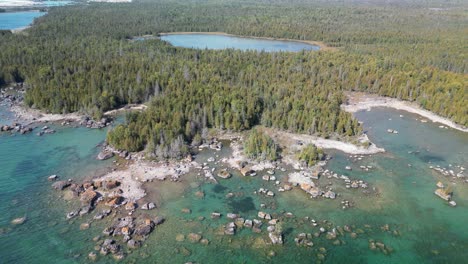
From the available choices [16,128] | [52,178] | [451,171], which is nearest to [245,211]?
[52,178]

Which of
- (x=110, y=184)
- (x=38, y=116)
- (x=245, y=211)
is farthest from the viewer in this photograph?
(x=38, y=116)

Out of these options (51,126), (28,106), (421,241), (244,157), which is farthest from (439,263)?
(28,106)

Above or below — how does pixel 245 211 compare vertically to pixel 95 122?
below

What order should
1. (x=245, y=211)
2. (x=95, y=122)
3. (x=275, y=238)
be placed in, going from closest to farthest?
(x=275, y=238)
(x=245, y=211)
(x=95, y=122)

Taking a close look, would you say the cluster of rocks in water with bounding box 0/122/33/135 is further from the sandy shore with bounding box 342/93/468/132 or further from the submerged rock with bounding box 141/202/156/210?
the sandy shore with bounding box 342/93/468/132

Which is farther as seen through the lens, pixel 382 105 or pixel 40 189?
pixel 382 105

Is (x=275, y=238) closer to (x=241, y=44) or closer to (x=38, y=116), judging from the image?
(x=38, y=116)

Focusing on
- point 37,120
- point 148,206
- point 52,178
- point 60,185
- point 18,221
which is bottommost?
point 18,221
